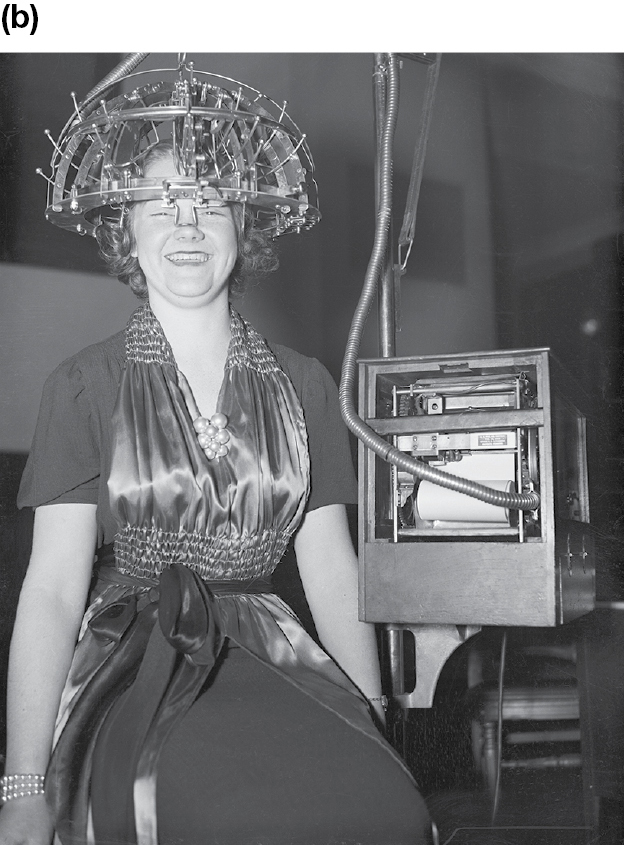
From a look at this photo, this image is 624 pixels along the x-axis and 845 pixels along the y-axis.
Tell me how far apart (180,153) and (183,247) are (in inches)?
5.4

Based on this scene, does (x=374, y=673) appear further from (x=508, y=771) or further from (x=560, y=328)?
(x=560, y=328)

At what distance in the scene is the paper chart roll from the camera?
4.15ft

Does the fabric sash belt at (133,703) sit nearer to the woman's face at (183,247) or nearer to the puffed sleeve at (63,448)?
the puffed sleeve at (63,448)

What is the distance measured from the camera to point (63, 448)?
1.29 meters

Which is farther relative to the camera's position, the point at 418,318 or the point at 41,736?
the point at 418,318

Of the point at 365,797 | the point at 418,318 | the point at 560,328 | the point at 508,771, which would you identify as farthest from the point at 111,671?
the point at 560,328

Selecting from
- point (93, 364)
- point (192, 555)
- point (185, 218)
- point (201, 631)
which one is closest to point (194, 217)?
point (185, 218)

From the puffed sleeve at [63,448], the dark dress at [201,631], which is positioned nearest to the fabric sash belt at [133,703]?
the dark dress at [201,631]

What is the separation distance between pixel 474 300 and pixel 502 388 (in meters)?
0.40

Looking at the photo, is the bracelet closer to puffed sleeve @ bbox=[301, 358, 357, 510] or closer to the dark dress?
the dark dress

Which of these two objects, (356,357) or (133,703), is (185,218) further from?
(133,703)

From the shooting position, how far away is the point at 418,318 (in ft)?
5.52

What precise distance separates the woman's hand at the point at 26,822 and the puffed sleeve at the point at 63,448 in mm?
398

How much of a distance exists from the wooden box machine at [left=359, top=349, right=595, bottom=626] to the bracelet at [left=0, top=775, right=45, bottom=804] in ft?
1.67
